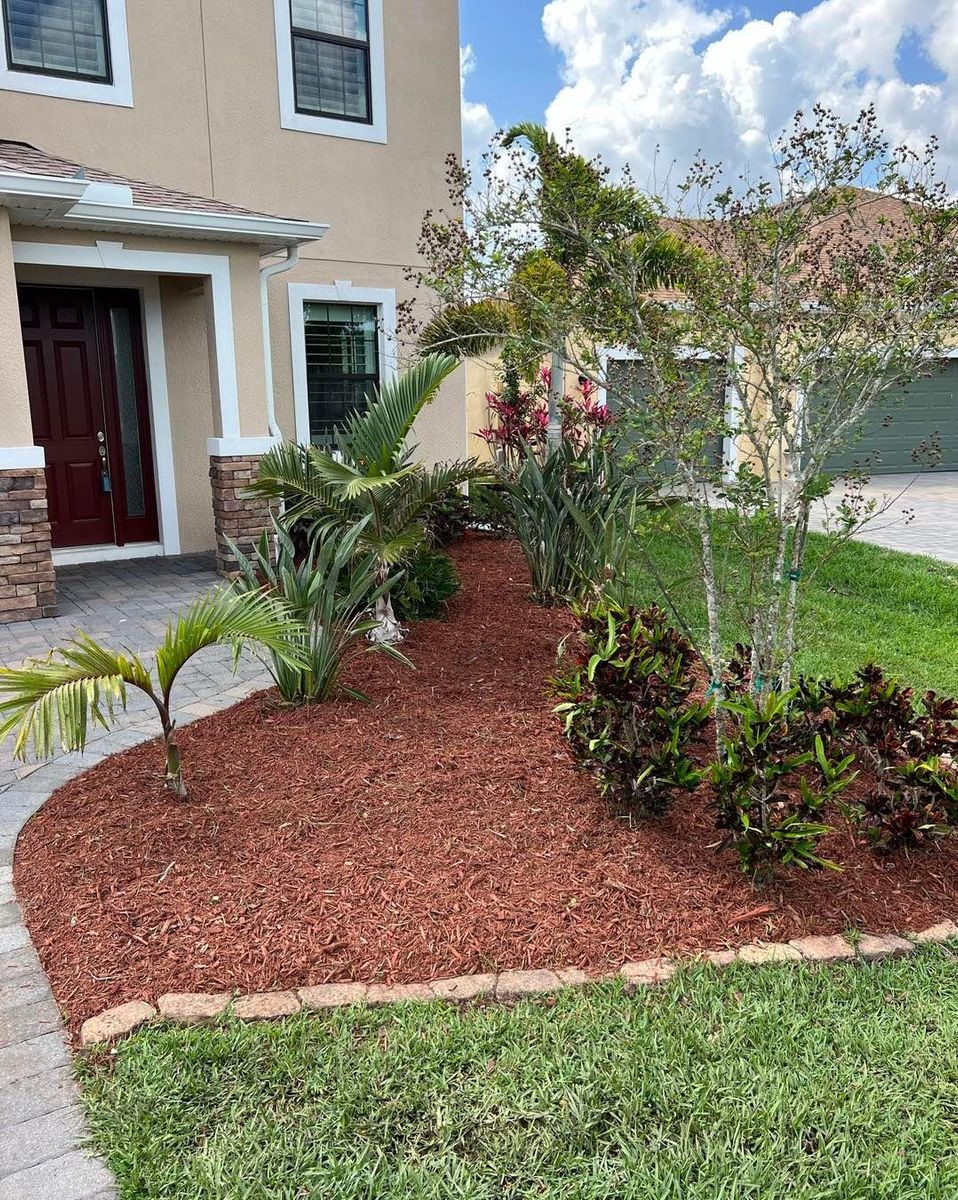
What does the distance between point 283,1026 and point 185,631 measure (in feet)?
4.94

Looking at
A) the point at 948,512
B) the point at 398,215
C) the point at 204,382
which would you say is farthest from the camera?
the point at 948,512

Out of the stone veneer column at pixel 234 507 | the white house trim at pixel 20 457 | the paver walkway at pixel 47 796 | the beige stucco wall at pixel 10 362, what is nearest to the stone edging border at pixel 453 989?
the paver walkway at pixel 47 796

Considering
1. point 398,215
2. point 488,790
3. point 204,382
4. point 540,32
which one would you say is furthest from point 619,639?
point 540,32

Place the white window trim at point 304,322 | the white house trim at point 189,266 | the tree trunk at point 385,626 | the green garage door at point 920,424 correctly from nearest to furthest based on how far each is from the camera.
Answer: the tree trunk at point 385,626
the white house trim at point 189,266
the white window trim at point 304,322
the green garage door at point 920,424

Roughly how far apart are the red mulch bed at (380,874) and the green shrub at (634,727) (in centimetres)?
18

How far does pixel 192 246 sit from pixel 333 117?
9.63 ft

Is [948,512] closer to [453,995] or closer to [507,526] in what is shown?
[507,526]

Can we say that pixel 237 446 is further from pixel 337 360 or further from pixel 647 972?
pixel 647 972

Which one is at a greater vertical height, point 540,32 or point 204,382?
point 540,32

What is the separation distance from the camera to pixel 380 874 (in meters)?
3.38

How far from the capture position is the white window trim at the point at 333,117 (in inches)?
379

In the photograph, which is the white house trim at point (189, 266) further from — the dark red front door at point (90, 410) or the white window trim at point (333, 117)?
the white window trim at point (333, 117)

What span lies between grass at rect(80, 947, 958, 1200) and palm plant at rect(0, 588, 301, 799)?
1.10 m

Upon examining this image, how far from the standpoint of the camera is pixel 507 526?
8750 mm
